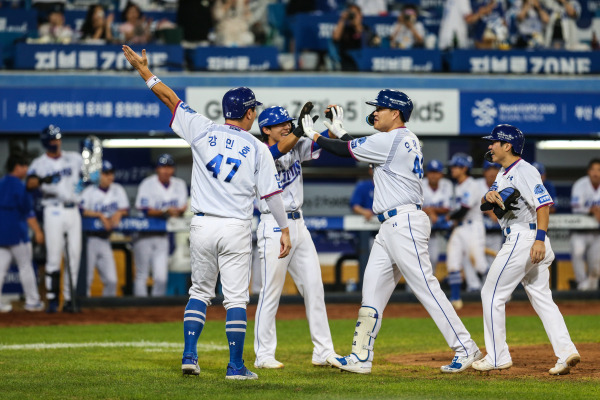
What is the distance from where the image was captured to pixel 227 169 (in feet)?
20.1

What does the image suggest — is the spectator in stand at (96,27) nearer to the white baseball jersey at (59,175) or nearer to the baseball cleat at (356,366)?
the white baseball jersey at (59,175)

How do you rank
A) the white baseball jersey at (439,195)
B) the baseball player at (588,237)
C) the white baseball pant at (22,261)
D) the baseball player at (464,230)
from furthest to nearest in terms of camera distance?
the baseball player at (588,237)
the white baseball jersey at (439,195)
the baseball player at (464,230)
the white baseball pant at (22,261)

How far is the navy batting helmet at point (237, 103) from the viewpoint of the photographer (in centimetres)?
626

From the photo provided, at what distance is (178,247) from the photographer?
14.4m

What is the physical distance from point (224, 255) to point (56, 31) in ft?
29.3

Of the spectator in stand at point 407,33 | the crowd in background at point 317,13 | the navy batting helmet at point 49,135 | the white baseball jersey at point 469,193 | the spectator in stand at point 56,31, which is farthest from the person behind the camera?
the spectator in stand at point 407,33

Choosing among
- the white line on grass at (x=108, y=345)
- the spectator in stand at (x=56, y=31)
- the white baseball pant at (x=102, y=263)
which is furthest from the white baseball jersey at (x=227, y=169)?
the spectator in stand at (x=56, y=31)

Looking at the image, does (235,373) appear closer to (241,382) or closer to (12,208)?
(241,382)

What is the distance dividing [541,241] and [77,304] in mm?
7593

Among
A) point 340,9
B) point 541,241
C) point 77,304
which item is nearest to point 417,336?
point 541,241

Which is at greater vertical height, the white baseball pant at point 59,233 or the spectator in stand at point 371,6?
the spectator in stand at point 371,6

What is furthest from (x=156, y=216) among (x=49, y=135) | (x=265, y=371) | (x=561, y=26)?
(x=561, y=26)

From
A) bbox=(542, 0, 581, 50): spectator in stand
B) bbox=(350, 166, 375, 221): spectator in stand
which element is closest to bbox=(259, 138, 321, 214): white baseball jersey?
bbox=(350, 166, 375, 221): spectator in stand

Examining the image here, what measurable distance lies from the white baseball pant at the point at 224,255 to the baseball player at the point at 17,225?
6.10m
